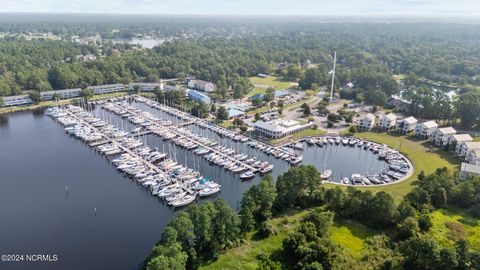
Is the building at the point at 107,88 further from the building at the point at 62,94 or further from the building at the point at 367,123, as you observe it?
the building at the point at 367,123

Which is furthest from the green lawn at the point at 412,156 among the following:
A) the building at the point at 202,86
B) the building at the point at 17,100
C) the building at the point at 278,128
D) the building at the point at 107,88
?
the building at the point at 17,100

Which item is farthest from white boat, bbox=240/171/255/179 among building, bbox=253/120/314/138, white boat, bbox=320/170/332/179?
building, bbox=253/120/314/138

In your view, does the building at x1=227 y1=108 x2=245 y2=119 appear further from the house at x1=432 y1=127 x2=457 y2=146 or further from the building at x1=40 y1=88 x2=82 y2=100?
the building at x1=40 y1=88 x2=82 y2=100

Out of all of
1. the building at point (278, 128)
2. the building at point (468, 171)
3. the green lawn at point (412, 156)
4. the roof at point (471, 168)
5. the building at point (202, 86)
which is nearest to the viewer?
the green lawn at point (412, 156)

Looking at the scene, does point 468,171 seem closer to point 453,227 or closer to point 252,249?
point 453,227

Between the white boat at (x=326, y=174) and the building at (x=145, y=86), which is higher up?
the building at (x=145, y=86)

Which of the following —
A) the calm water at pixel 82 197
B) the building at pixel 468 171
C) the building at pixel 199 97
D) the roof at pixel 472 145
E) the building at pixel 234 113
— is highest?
the building at pixel 199 97
